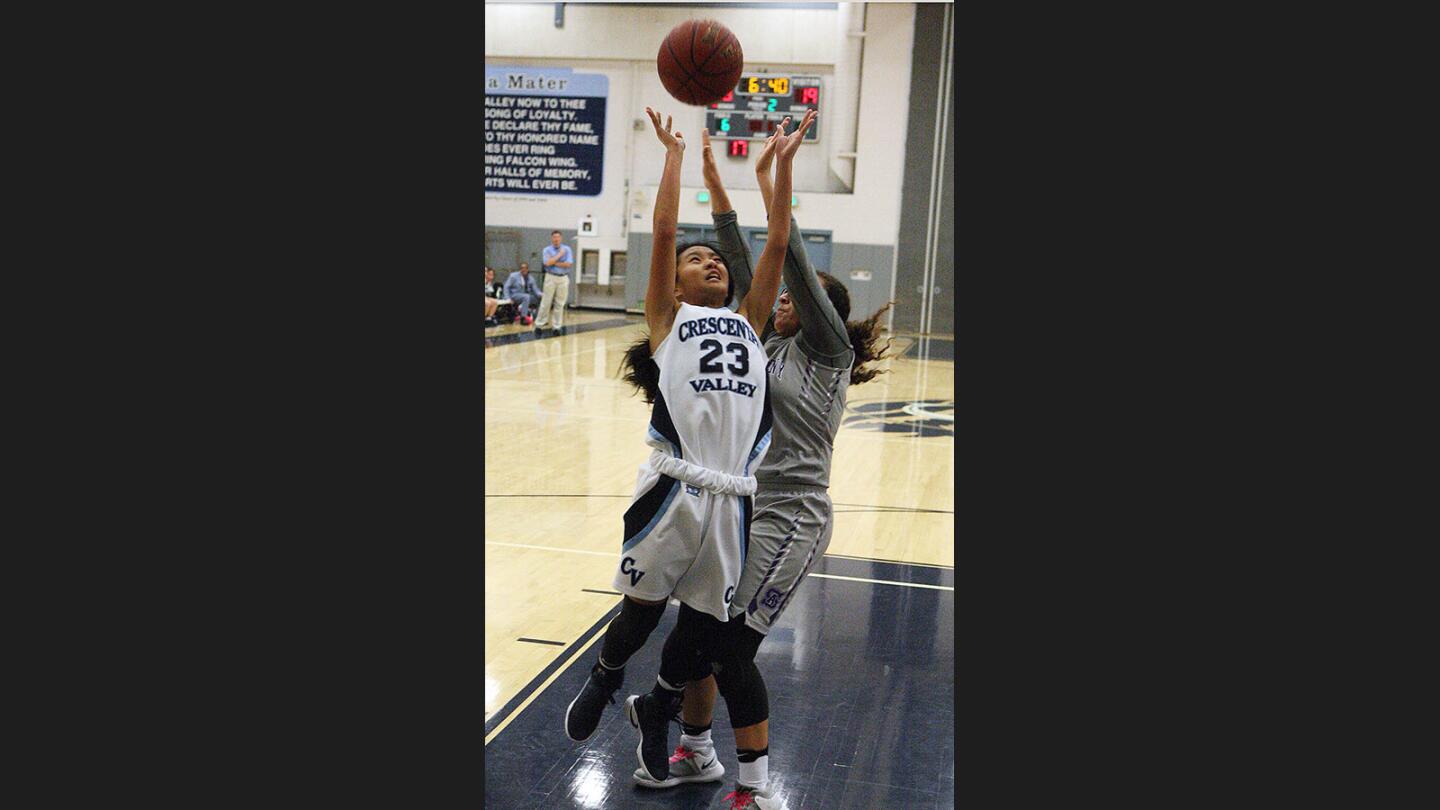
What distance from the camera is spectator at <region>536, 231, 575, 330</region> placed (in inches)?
657

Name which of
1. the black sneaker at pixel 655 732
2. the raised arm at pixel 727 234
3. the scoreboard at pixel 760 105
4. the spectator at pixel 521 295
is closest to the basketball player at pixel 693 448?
the raised arm at pixel 727 234

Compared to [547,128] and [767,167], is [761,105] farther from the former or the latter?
[767,167]

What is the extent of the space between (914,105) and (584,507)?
1385cm

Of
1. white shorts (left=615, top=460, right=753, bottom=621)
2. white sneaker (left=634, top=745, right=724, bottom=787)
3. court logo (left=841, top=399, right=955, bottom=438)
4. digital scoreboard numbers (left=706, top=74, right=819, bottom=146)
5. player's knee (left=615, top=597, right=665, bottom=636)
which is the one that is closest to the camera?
white shorts (left=615, top=460, right=753, bottom=621)

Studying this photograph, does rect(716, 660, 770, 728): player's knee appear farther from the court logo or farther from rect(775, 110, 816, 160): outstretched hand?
the court logo

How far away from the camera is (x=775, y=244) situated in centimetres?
280

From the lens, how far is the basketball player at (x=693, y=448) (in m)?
2.75

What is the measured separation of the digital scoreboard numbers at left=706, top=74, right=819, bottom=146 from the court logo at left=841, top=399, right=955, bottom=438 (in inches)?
335

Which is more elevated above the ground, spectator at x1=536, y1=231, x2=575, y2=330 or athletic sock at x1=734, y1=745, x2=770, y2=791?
spectator at x1=536, y1=231, x2=575, y2=330

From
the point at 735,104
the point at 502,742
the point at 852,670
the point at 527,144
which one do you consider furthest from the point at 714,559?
the point at 527,144

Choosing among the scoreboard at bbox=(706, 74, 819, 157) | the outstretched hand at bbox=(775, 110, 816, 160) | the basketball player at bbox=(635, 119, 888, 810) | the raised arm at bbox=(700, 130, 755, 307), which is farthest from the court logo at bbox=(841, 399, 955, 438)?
the scoreboard at bbox=(706, 74, 819, 157)

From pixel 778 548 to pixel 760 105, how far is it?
54.0 ft

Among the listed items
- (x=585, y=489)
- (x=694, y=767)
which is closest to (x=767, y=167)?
(x=694, y=767)

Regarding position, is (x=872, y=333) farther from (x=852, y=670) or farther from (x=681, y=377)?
(x=852, y=670)
